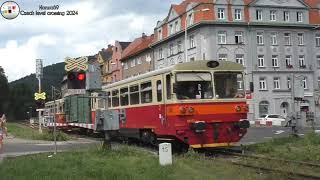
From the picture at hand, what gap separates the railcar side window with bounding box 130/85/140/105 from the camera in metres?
21.8

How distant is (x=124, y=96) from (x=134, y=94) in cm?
142

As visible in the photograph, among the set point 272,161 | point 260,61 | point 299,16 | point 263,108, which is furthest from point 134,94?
point 299,16

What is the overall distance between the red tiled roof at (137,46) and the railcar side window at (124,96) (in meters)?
63.6

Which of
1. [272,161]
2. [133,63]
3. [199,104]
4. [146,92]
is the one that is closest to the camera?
[272,161]

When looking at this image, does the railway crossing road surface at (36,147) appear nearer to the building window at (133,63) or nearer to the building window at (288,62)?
the building window at (288,62)

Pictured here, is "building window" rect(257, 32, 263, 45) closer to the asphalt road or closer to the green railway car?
the green railway car

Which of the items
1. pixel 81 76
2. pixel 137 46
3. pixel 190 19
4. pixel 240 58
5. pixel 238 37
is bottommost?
A: pixel 81 76

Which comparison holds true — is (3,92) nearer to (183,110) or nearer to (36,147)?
(36,147)

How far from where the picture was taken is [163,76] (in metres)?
19.0

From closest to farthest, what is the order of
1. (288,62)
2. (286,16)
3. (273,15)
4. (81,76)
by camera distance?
(81,76)
(273,15)
(288,62)
(286,16)

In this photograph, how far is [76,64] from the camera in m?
17.6

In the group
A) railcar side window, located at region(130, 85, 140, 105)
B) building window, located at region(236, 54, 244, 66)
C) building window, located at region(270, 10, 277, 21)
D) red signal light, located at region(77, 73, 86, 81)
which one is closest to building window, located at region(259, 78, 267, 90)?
building window, located at region(236, 54, 244, 66)

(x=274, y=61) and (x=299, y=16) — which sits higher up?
(x=299, y=16)

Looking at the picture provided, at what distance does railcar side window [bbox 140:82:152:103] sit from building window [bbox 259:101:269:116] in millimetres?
49289
